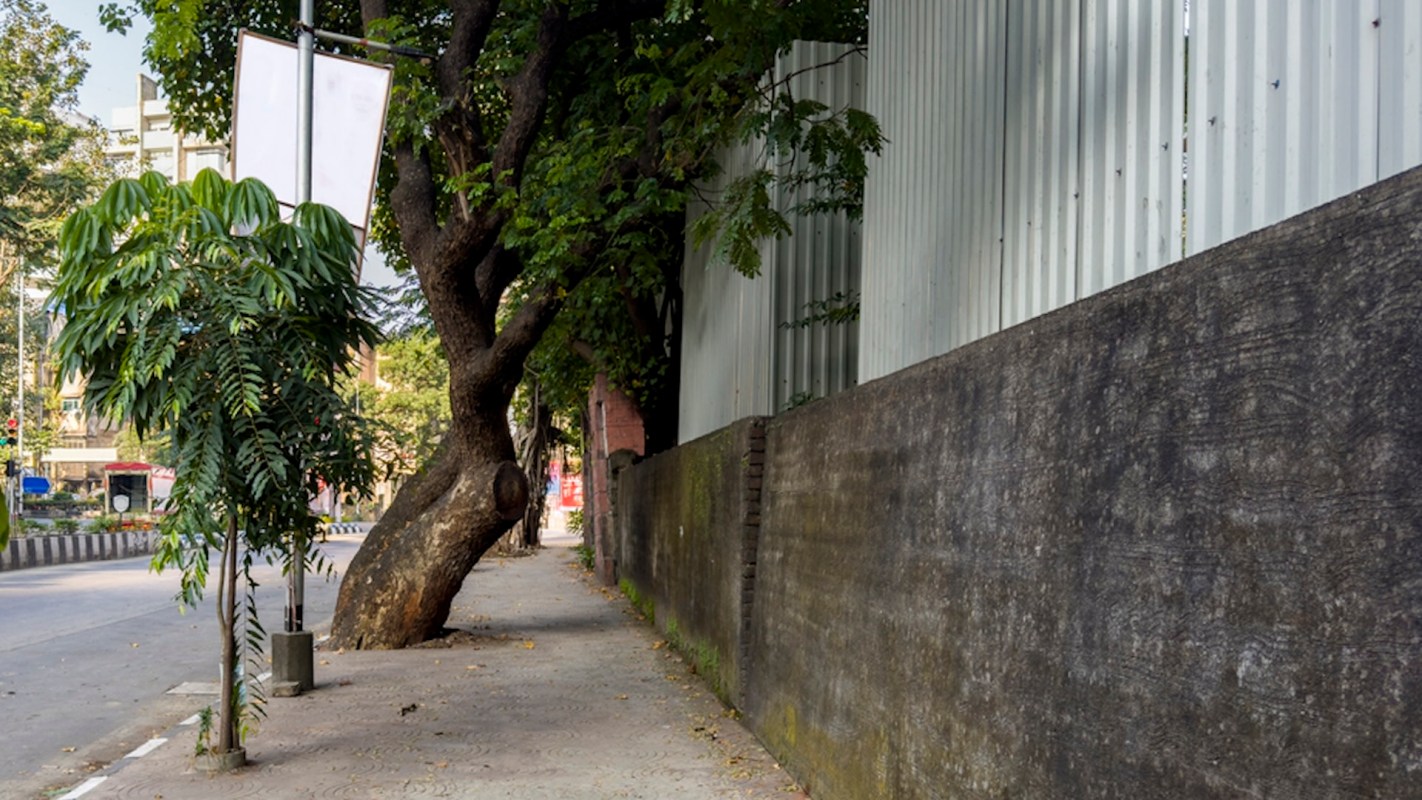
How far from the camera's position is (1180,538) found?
2.83m

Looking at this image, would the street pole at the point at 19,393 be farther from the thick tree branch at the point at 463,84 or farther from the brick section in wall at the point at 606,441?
the thick tree branch at the point at 463,84

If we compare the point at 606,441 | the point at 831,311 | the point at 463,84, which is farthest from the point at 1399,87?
the point at 606,441

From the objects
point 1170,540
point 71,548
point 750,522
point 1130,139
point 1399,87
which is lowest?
point 71,548

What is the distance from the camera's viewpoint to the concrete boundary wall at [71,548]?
28297 mm

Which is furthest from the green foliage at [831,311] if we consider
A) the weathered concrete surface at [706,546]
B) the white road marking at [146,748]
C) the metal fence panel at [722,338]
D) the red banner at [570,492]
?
the red banner at [570,492]

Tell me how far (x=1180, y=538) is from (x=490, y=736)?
6.41m

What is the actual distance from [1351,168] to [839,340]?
721 centimetres

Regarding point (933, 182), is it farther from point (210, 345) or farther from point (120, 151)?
point (120, 151)

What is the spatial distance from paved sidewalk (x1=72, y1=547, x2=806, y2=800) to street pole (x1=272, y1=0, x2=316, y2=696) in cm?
29

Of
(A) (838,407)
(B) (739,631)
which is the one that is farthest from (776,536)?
(A) (838,407)

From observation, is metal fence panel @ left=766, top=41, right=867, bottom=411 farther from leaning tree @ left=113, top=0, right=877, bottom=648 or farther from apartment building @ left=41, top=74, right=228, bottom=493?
apartment building @ left=41, top=74, right=228, bottom=493

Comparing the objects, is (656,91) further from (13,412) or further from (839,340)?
(13,412)

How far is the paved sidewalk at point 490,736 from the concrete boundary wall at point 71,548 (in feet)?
56.9

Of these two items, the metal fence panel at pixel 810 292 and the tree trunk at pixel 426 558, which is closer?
the metal fence panel at pixel 810 292
